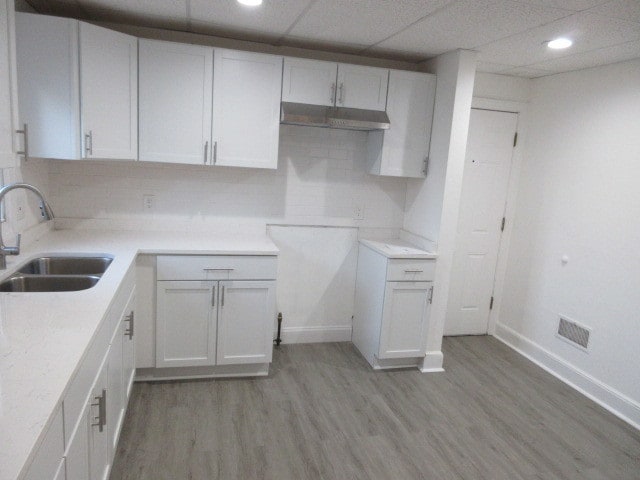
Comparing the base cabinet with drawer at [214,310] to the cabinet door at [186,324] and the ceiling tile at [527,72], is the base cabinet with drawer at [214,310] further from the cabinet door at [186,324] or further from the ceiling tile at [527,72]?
the ceiling tile at [527,72]

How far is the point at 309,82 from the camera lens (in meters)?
3.21

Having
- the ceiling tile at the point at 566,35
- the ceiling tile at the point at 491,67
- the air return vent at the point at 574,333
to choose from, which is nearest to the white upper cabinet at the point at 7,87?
the ceiling tile at the point at 566,35

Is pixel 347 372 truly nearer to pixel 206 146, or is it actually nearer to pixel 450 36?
pixel 206 146

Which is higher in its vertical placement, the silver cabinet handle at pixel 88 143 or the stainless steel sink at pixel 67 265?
the silver cabinet handle at pixel 88 143

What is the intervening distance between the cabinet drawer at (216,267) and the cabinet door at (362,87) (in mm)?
1271

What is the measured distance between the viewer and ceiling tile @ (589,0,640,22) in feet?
6.92

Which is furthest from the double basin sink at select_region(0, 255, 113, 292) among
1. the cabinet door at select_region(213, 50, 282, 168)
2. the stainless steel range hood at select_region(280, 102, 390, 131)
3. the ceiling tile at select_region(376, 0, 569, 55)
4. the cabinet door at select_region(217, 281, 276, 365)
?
the ceiling tile at select_region(376, 0, 569, 55)

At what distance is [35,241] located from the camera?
280 cm

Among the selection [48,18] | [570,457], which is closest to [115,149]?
[48,18]

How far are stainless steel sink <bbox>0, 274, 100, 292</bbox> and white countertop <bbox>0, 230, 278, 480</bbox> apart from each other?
8 centimetres

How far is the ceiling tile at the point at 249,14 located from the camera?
2.51 metres

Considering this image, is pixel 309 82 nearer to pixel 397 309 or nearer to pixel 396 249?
pixel 396 249

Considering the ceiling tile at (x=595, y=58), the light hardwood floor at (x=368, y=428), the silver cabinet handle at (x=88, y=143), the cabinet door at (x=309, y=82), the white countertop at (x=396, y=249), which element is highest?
the ceiling tile at (x=595, y=58)

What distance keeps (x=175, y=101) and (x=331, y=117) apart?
1.04m
